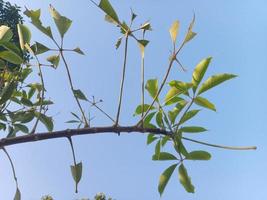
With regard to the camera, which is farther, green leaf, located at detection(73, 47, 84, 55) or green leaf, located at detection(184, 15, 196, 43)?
green leaf, located at detection(73, 47, 84, 55)

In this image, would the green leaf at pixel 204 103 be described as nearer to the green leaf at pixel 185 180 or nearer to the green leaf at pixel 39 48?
the green leaf at pixel 185 180

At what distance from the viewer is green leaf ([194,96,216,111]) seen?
6.25 ft

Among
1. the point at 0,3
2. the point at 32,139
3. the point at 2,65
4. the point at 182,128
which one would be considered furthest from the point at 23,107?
the point at 0,3

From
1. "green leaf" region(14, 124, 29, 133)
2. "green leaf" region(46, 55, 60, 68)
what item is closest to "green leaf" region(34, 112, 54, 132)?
"green leaf" region(14, 124, 29, 133)

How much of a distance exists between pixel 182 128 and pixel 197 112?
4.0 inches

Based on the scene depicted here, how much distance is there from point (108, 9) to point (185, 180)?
2.64 ft

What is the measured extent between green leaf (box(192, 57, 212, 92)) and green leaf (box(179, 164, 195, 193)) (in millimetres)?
371

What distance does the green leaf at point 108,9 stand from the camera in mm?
1579

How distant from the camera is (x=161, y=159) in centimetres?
206

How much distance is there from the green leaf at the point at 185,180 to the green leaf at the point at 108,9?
72 centimetres

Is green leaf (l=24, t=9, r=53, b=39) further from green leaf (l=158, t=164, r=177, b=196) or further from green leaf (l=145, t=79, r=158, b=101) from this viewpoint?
green leaf (l=158, t=164, r=177, b=196)

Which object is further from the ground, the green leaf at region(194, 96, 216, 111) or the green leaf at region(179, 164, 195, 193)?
the green leaf at region(194, 96, 216, 111)

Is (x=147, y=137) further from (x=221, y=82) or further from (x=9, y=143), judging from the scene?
(x=9, y=143)

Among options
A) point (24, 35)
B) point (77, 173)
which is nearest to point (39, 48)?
point (24, 35)
